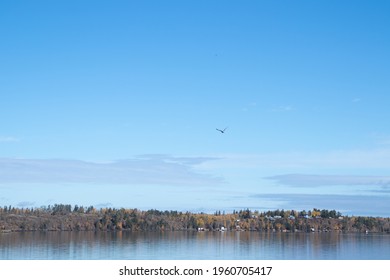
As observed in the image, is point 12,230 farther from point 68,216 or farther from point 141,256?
point 141,256

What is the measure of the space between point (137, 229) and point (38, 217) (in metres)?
34.8
